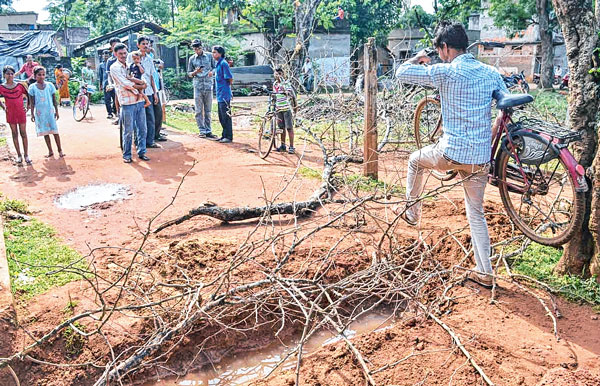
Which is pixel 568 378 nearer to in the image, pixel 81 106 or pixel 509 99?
pixel 509 99

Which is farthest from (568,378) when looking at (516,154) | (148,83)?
(148,83)

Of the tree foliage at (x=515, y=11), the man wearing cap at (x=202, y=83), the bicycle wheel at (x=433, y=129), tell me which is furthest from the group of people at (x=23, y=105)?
the tree foliage at (x=515, y=11)

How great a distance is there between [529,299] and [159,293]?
2.89 metres

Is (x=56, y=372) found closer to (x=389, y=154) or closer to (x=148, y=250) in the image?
(x=148, y=250)

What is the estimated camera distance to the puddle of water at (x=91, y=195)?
20.7 feet

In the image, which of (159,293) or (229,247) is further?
(229,247)

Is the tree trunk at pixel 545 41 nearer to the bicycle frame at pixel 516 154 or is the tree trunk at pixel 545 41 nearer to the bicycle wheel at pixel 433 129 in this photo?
the bicycle wheel at pixel 433 129

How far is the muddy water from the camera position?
3551 millimetres

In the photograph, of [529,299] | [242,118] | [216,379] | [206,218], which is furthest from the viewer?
[242,118]

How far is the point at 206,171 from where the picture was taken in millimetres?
7816

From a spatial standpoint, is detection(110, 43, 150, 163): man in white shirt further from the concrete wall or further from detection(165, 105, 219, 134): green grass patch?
the concrete wall

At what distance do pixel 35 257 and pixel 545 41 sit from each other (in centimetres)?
2343

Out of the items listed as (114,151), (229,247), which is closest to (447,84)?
(229,247)

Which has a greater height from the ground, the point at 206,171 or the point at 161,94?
the point at 161,94
